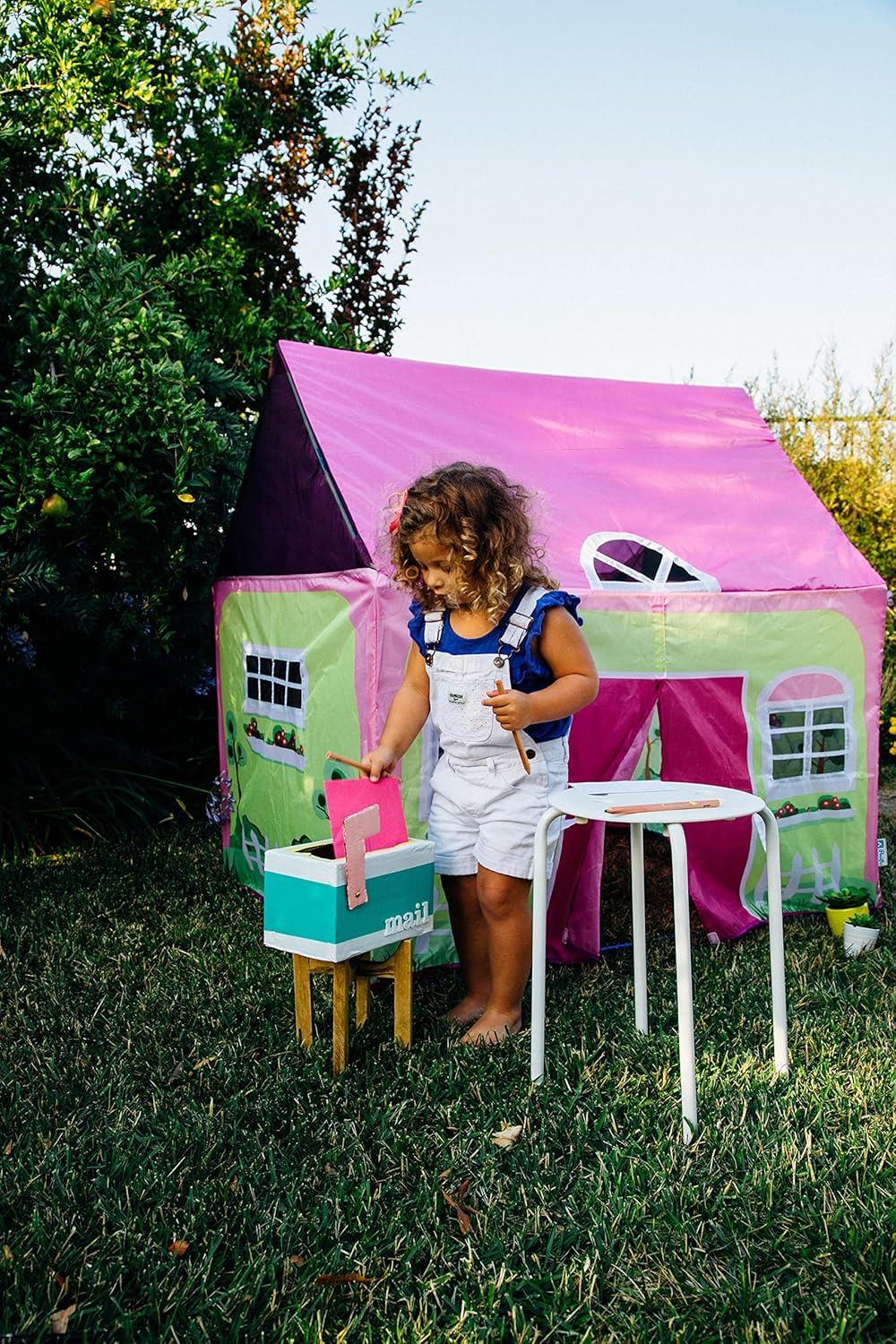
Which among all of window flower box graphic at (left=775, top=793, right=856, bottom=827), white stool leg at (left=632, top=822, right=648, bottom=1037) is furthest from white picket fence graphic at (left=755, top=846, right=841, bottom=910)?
white stool leg at (left=632, top=822, right=648, bottom=1037)

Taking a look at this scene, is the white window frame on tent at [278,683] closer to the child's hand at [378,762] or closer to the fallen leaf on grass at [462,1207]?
the child's hand at [378,762]

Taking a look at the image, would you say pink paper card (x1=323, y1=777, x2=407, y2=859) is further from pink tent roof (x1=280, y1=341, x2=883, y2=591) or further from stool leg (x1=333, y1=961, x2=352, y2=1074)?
pink tent roof (x1=280, y1=341, x2=883, y2=591)

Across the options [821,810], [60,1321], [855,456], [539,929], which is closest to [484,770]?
[539,929]

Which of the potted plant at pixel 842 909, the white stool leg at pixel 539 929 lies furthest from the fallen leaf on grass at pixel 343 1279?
the potted plant at pixel 842 909

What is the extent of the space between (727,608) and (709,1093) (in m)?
1.88

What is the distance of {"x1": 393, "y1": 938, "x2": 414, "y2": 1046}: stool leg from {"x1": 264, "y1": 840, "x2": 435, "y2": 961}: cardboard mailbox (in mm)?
49

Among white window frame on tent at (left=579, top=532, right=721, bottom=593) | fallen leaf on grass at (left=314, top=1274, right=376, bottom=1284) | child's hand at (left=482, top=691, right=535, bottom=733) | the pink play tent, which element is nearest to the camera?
fallen leaf on grass at (left=314, top=1274, right=376, bottom=1284)

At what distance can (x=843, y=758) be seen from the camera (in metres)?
4.17

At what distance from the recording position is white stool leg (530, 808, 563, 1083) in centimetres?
254

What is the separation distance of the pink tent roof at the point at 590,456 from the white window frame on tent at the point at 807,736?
0.42 m

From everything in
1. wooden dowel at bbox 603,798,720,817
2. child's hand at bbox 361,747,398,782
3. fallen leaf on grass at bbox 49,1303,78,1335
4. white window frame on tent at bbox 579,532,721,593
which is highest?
white window frame on tent at bbox 579,532,721,593

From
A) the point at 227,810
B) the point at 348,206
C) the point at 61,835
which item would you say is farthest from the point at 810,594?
the point at 348,206

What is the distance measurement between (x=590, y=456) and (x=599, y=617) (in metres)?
1.03

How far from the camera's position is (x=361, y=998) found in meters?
2.98
